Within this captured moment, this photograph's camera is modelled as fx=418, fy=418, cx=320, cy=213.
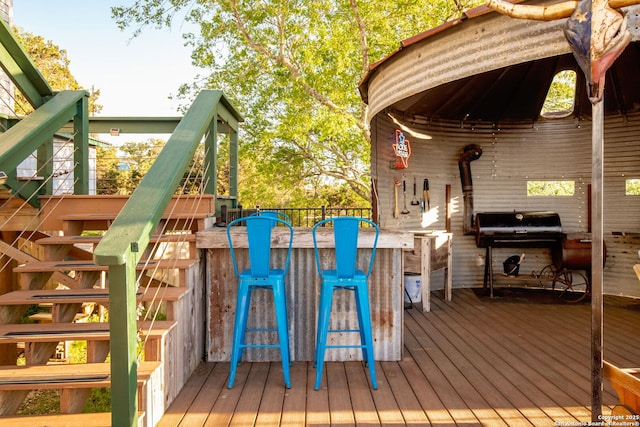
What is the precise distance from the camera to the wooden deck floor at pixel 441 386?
266 centimetres

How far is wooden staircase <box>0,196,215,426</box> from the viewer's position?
2391mm

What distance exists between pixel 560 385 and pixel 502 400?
0.61 m

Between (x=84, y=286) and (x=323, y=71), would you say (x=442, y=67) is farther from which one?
(x=323, y=71)

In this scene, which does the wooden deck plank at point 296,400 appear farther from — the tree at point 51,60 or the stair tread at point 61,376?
the tree at point 51,60

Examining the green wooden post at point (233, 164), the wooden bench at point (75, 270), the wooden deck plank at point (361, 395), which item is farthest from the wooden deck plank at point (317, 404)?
the green wooden post at point (233, 164)

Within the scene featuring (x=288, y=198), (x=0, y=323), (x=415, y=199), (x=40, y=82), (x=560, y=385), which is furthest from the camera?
(x=288, y=198)

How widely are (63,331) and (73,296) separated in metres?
0.30

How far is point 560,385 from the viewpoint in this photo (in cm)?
316

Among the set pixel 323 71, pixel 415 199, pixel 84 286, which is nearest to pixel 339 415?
pixel 84 286

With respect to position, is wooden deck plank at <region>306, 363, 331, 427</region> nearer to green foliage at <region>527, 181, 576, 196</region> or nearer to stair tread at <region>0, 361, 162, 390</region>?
stair tread at <region>0, 361, 162, 390</region>

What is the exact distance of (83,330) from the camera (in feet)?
8.93

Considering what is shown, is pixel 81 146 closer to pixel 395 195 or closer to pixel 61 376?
pixel 61 376

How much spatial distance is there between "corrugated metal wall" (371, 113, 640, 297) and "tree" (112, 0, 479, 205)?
428cm

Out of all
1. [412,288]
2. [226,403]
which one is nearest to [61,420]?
[226,403]
